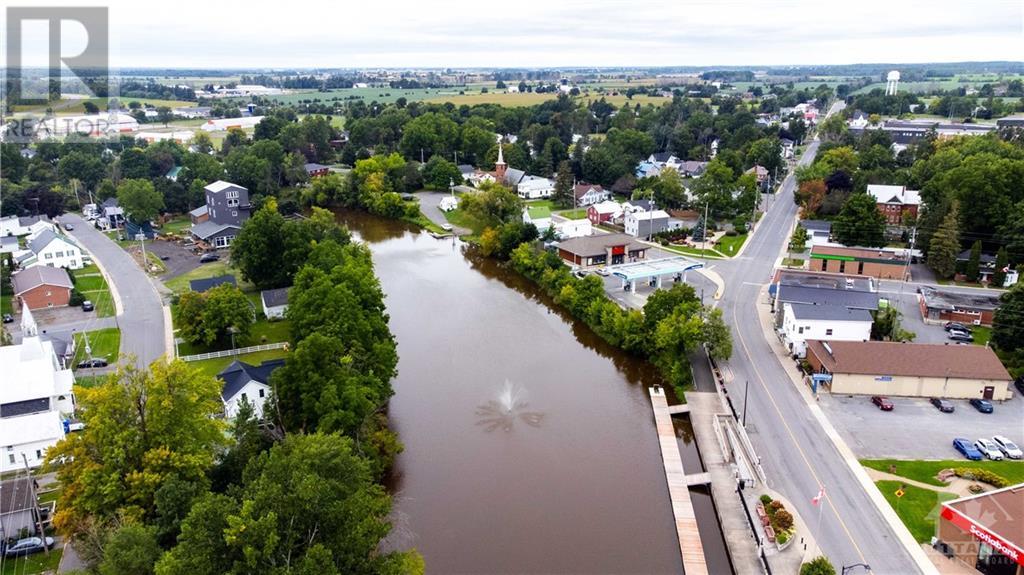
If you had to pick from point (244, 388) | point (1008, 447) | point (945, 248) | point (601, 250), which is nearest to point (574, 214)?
point (601, 250)

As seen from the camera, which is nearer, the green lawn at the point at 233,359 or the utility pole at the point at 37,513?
the utility pole at the point at 37,513

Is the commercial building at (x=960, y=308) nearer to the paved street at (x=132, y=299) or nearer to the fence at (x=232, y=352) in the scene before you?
the fence at (x=232, y=352)

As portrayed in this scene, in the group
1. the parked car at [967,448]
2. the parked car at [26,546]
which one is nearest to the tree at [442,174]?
the parked car at [967,448]

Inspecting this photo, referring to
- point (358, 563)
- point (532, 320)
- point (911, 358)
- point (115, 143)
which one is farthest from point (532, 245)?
point (115, 143)

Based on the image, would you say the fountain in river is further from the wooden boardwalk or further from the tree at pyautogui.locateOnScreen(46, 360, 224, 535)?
the tree at pyautogui.locateOnScreen(46, 360, 224, 535)

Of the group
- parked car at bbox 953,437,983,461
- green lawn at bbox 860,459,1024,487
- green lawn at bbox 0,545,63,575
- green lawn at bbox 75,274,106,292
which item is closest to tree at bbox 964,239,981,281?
parked car at bbox 953,437,983,461
